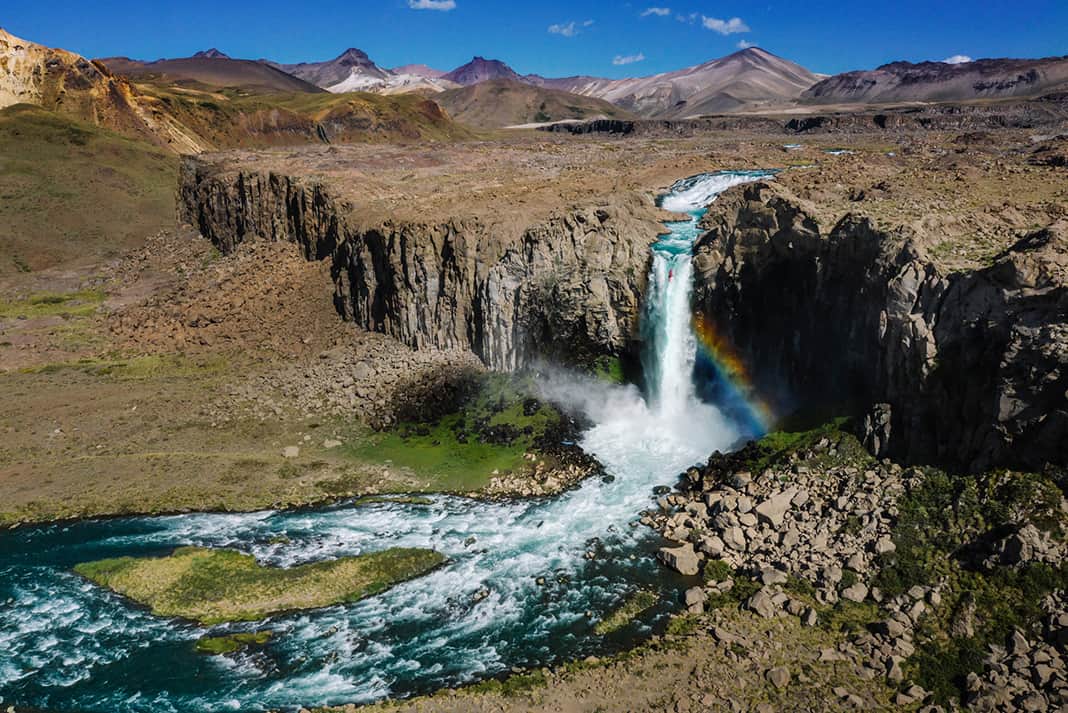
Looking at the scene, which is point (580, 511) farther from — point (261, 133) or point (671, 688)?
point (261, 133)

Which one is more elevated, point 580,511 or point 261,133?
point 261,133

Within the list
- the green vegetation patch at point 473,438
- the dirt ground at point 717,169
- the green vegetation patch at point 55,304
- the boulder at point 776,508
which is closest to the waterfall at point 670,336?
the green vegetation patch at point 473,438

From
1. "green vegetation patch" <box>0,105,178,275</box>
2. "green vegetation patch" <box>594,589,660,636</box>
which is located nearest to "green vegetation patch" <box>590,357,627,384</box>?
"green vegetation patch" <box>594,589,660,636</box>

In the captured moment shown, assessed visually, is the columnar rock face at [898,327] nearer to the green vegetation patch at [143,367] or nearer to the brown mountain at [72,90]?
the green vegetation patch at [143,367]

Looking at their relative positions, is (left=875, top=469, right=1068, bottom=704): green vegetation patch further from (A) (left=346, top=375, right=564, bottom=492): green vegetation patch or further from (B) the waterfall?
(A) (left=346, top=375, right=564, bottom=492): green vegetation patch

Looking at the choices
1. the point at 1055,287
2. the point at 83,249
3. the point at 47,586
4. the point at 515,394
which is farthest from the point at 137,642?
the point at 83,249

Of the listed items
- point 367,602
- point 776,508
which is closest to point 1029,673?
point 776,508
